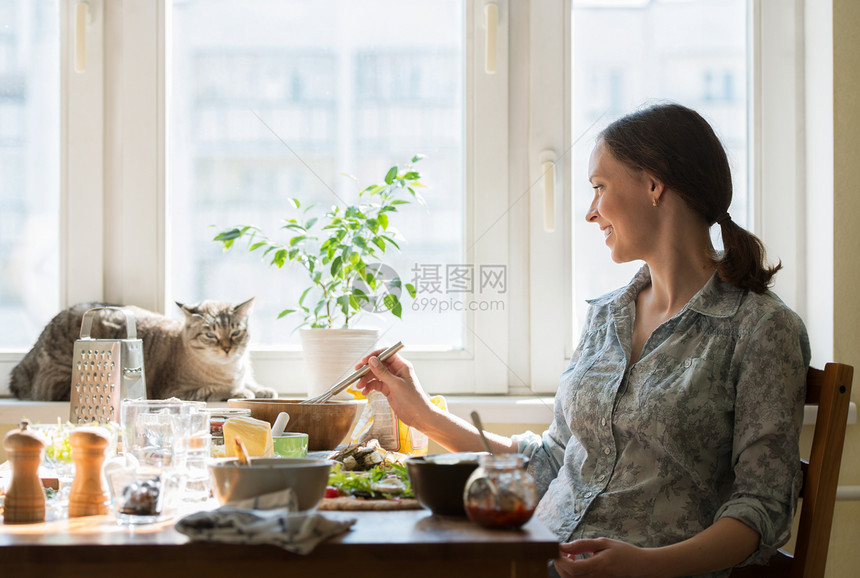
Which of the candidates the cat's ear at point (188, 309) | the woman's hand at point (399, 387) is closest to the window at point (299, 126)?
the cat's ear at point (188, 309)

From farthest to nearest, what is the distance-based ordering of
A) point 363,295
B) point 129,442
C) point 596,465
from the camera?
point 363,295, point 596,465, point 129,442

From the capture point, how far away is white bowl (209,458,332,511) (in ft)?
2.68

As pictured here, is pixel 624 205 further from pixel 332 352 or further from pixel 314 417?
pixel 332 352

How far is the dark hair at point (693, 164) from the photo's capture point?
138 cm

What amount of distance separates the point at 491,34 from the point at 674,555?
1.51 meters

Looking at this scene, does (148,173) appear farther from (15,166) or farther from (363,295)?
(363,295)

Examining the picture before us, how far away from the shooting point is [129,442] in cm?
114

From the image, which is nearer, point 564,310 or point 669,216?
point 669,216

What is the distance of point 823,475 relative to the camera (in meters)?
1.18

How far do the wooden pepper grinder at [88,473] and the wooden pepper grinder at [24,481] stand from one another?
0.12 feet

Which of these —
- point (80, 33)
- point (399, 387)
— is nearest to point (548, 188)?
point (399, 387)

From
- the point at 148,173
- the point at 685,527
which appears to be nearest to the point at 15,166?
the point at 148,173

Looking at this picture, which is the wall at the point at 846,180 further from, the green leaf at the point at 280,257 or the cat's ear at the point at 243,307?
the cat's ear at the point at 243,307

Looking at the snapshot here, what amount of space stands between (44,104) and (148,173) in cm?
35
